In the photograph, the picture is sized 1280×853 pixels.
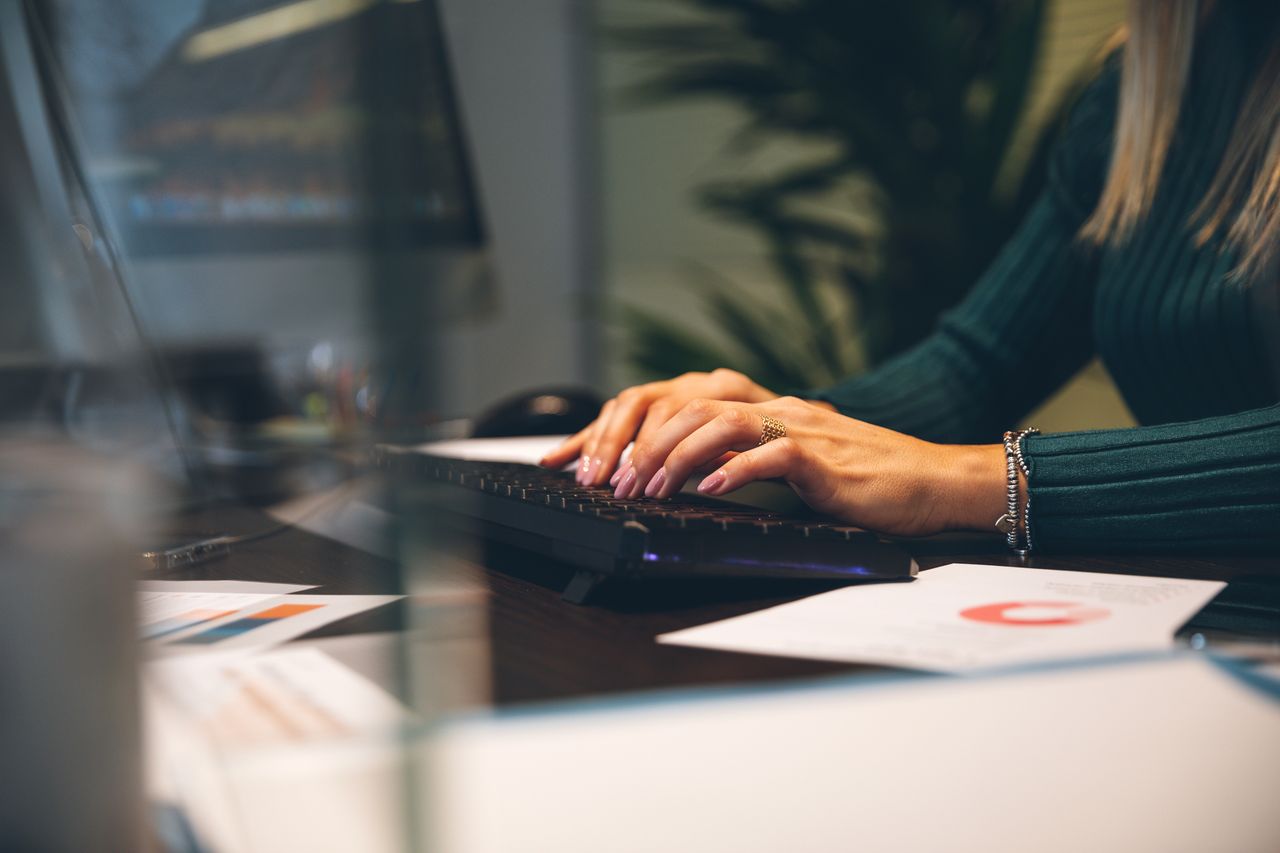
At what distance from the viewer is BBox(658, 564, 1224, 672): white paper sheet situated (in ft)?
1.07

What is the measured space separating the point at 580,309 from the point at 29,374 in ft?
6.18

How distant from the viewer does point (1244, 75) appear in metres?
0.81

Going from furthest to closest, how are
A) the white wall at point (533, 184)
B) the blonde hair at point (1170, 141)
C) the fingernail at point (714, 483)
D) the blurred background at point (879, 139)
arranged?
the white wall at point (533, 184), the blurred background at point (879, 139), the blonde hair at point (1170, 141), the fingernail at point (714, 483)

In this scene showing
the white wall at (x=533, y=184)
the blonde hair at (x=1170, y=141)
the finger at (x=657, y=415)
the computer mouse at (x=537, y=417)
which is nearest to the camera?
the finger at (x=657, y=415)

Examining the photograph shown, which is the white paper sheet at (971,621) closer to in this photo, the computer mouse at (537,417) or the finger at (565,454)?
the finger at (565,454)

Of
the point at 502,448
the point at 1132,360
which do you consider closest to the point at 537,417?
the point at 502,448

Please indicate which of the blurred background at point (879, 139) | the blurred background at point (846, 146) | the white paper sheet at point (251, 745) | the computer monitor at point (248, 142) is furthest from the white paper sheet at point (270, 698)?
the blurred background at point (879, 139)

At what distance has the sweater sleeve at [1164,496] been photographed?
1.88ft

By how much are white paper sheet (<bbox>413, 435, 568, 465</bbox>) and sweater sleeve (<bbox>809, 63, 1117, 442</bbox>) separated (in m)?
0.30

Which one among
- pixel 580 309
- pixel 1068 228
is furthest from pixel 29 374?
pixel 580 309

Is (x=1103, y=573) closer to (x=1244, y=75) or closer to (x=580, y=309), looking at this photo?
(x=1244, y=75)

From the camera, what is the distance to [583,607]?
430 millimetres

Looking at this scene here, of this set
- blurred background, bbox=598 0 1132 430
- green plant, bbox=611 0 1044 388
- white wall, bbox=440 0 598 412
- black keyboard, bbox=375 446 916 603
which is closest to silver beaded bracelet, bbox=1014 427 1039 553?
black keyboard, bbox=375 446 916 603

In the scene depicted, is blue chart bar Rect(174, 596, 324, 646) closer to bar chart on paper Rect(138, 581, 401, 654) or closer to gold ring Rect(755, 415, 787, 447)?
bar chart on paper Rect(138, 581, 401, 654)
